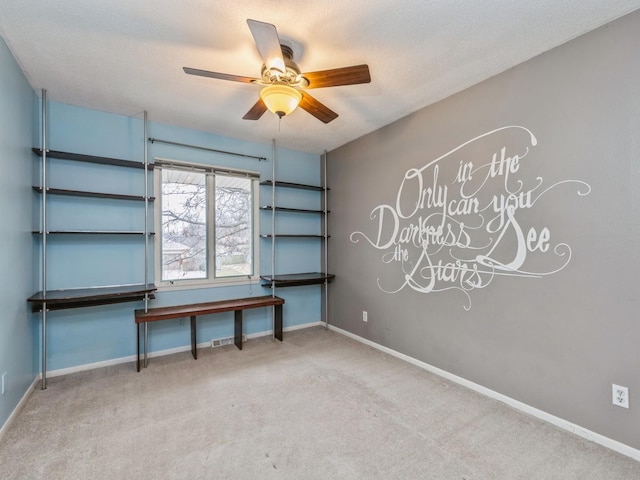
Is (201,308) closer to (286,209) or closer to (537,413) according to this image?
(286,209)

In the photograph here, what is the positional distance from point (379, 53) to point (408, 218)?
5.26ft

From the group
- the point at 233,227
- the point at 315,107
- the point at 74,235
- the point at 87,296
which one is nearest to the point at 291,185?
the point at 233,227

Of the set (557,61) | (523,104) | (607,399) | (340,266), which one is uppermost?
(557,61)

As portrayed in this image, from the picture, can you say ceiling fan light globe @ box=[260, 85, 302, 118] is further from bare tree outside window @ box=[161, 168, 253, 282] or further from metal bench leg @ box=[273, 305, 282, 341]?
metal bench leg @ box=[273, 305, 282, 341]

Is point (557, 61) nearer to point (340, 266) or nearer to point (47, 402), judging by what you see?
point (340, 266)

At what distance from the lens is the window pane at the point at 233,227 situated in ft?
12.3

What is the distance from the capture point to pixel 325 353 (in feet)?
11.1

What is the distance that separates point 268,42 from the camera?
166cm

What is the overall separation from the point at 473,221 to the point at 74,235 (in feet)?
12.4

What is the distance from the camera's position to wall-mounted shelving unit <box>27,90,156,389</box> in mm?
2570

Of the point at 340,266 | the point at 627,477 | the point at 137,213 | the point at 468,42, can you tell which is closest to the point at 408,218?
the point at 340,266

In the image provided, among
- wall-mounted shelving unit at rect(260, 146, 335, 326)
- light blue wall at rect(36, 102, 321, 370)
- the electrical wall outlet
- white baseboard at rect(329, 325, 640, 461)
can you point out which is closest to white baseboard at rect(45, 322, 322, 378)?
light blue wall at rect(36, 102, 321, 370)

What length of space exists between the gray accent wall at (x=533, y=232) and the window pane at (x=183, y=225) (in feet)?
7.50

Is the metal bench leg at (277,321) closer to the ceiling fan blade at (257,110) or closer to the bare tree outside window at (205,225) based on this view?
the bare tree outside window at (205,225)
